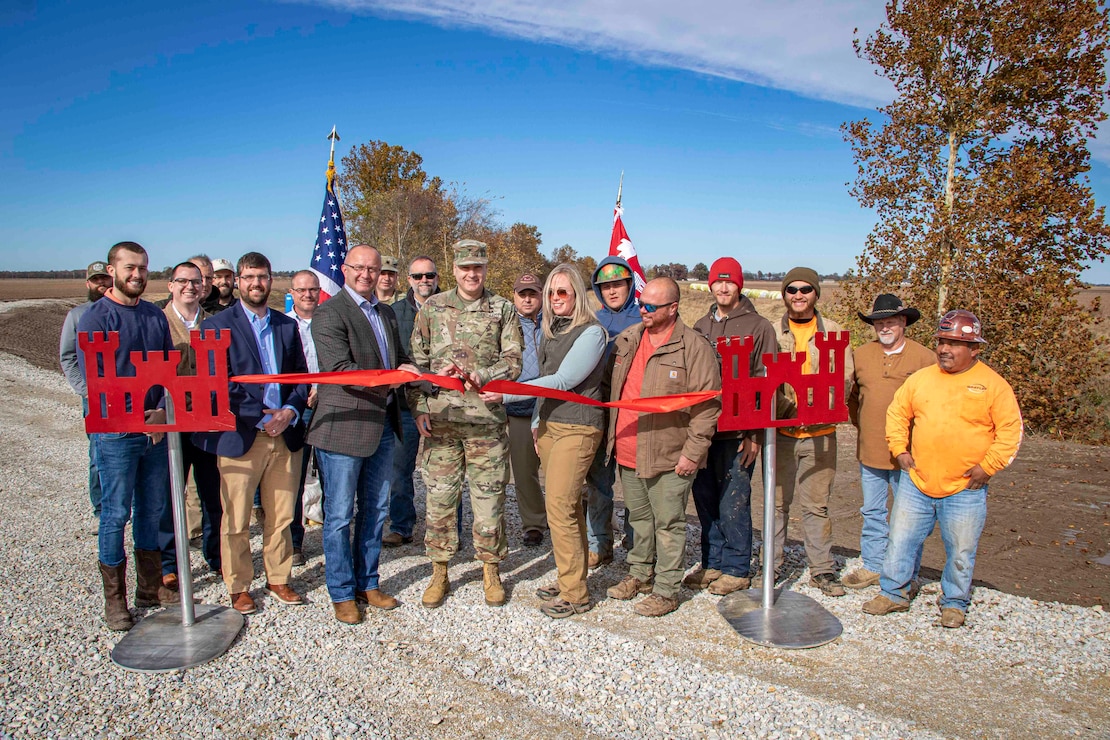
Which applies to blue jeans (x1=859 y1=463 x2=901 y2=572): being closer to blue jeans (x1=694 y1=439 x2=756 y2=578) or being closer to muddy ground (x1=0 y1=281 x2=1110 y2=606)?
muddy ground (x1=0 y1=281 x2=1110 y2=606)

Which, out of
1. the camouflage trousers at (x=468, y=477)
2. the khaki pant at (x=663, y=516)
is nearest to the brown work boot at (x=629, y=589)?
the khaki pant at (x=663, y=516)

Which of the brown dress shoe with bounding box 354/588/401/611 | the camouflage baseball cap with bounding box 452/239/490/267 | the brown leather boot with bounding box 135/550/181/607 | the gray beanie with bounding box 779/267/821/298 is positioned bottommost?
the brown dress shoe with bounding box 354/588/401/611

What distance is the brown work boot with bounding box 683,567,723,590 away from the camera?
5.32 meters

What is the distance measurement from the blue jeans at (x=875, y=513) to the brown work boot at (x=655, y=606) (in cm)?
167

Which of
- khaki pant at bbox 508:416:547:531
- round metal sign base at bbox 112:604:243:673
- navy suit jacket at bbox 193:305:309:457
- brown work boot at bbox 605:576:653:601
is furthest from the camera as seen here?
khaki pant at bbox 508:416:547:531

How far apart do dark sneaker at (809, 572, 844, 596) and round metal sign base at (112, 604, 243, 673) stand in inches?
168

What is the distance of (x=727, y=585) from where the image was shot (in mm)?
5129

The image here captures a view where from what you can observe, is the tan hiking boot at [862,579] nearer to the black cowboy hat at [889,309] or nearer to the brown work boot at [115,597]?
the black cowboy hat at [889,309]

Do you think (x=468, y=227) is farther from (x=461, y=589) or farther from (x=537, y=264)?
(x=461, y=589)

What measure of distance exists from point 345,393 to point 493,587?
1.80 meters

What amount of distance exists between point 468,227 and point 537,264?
7799 mm

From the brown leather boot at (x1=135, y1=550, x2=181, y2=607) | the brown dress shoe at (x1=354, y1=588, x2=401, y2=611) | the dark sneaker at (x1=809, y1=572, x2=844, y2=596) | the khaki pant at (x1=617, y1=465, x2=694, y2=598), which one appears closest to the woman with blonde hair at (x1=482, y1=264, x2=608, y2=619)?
the khaki pant at (x1=617, y1=465, x2=694, y2=598)

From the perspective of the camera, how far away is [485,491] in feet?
15.8

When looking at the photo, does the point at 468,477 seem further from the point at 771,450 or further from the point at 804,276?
the point at 804,276
